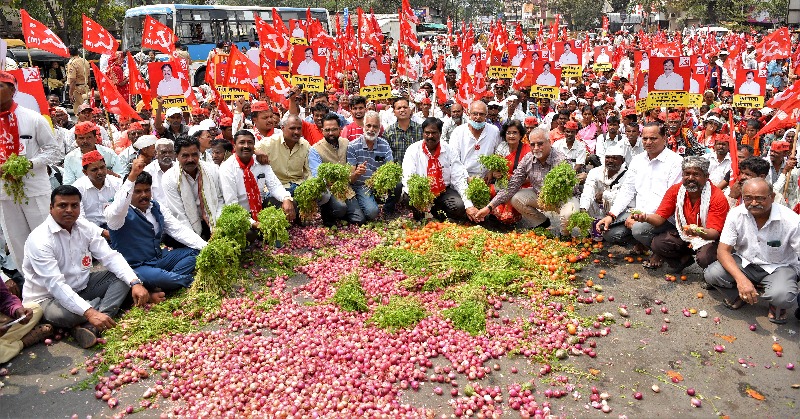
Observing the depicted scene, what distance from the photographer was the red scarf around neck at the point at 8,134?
21.9 feet

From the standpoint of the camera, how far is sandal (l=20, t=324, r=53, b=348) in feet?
19.0

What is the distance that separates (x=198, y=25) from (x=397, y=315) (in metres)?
24.4

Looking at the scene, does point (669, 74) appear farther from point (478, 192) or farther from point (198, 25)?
point (198, 25)

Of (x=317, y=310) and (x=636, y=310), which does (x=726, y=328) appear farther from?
(x=317, y=310)

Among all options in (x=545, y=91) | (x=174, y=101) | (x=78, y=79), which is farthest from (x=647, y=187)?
(x=78, y=79)

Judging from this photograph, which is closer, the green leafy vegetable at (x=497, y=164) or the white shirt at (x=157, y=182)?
the white shirt at (x=157, y=182)

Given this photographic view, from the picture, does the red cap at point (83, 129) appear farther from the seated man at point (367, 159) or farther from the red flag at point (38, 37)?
the red flag at point (38, 37)

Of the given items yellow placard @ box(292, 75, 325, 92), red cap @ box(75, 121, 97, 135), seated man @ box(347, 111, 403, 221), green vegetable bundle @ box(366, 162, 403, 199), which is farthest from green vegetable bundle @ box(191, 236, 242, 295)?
yellow placard @ box(292, 75, 325, 92)

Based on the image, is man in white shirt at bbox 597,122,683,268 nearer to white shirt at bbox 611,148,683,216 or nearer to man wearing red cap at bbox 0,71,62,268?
white shirt at bbox 611,148,683,216

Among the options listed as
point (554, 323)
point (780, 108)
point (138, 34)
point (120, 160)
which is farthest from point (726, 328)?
point (138, 34)

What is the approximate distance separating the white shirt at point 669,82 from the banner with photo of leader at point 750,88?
252cm

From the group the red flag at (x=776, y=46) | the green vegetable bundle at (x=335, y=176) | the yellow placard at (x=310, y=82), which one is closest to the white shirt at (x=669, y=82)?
the green vegetable bundle at (x=335, y=176)

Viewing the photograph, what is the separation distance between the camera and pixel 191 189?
7633 millimetres

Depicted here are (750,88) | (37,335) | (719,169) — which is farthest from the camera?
(750,88)
